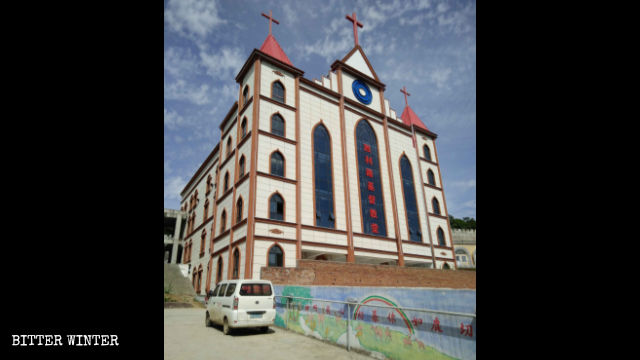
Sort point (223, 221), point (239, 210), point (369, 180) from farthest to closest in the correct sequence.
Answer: point (369, 180)
point (223, 221)
point (239, 210)

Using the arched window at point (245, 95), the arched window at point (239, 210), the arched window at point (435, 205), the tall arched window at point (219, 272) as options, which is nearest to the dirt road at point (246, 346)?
the arched window at point (239, 210)

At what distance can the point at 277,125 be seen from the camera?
22906 mm

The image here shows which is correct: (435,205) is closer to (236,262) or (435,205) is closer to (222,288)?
(236,262)

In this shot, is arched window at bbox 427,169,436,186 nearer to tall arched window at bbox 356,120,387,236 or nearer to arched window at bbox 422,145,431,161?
arched window at bbox 422,145,431,161

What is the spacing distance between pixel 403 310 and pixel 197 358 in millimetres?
4481

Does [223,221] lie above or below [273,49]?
below

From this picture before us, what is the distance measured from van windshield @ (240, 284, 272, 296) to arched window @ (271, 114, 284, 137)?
1402 centimetres

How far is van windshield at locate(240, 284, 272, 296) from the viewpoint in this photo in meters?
9.84

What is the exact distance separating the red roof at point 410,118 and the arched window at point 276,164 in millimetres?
17929

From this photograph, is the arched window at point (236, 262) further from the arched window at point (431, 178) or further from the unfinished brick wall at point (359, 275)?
the arched window at point (431, 178)

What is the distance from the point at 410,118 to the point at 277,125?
17.5 metres

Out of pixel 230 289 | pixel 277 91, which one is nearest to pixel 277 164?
pixel 277 91
